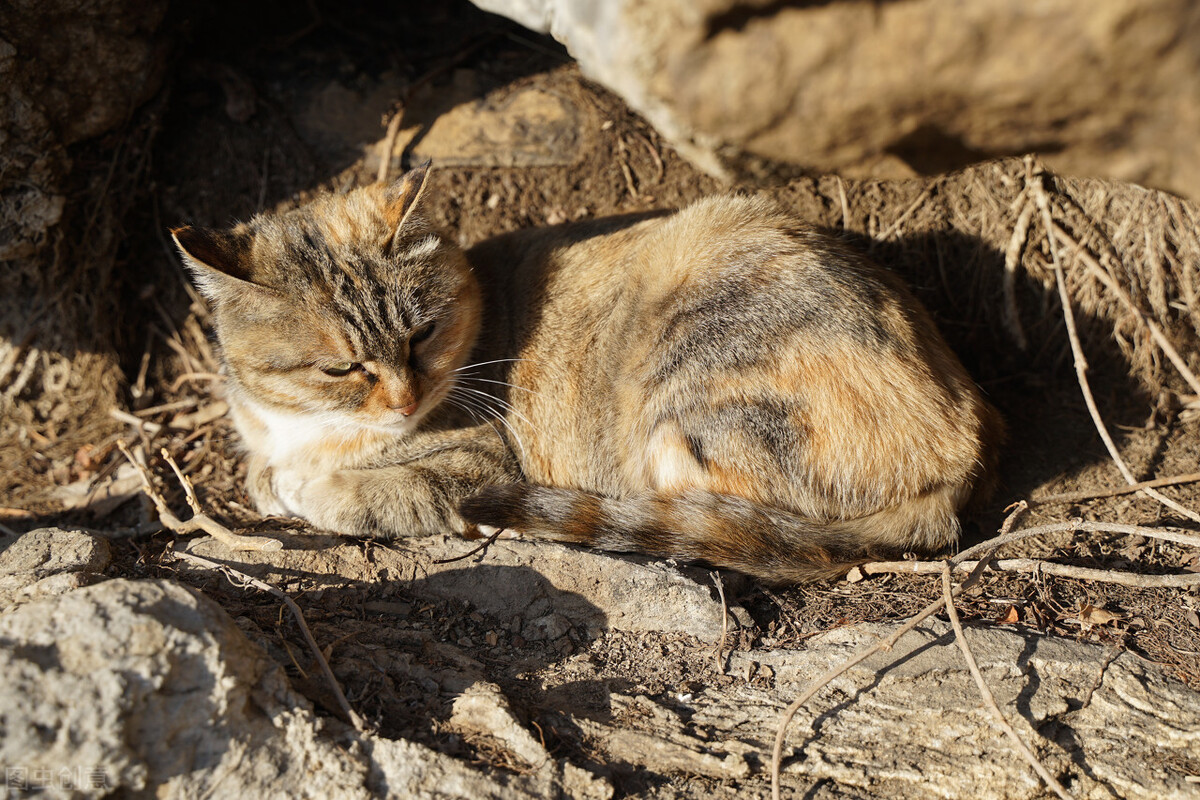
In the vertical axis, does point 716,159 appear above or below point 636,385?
above

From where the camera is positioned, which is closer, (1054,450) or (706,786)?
(706,786)

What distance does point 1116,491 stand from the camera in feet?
11.5

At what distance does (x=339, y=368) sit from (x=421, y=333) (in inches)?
15.4

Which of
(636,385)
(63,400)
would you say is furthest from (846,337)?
(63,400)

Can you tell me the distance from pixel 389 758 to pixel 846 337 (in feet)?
7.53

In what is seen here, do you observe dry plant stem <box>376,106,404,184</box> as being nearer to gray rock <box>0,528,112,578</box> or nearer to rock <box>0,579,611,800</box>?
gray rock <box>0,528,112,578</box>

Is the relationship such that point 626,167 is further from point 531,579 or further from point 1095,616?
point 1095,616

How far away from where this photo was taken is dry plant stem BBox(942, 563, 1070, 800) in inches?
88.4

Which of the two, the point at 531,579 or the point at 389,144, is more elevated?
the point at 389,144

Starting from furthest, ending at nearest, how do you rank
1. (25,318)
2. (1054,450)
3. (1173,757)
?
(25,318)
(1054,450)
(1173,757)

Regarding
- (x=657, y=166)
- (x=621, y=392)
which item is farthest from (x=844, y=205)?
(x=621, y=392)

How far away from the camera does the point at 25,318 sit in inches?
179

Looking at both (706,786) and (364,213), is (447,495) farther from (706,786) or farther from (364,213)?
(706,786)

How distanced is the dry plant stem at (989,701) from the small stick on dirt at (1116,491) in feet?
3.73
